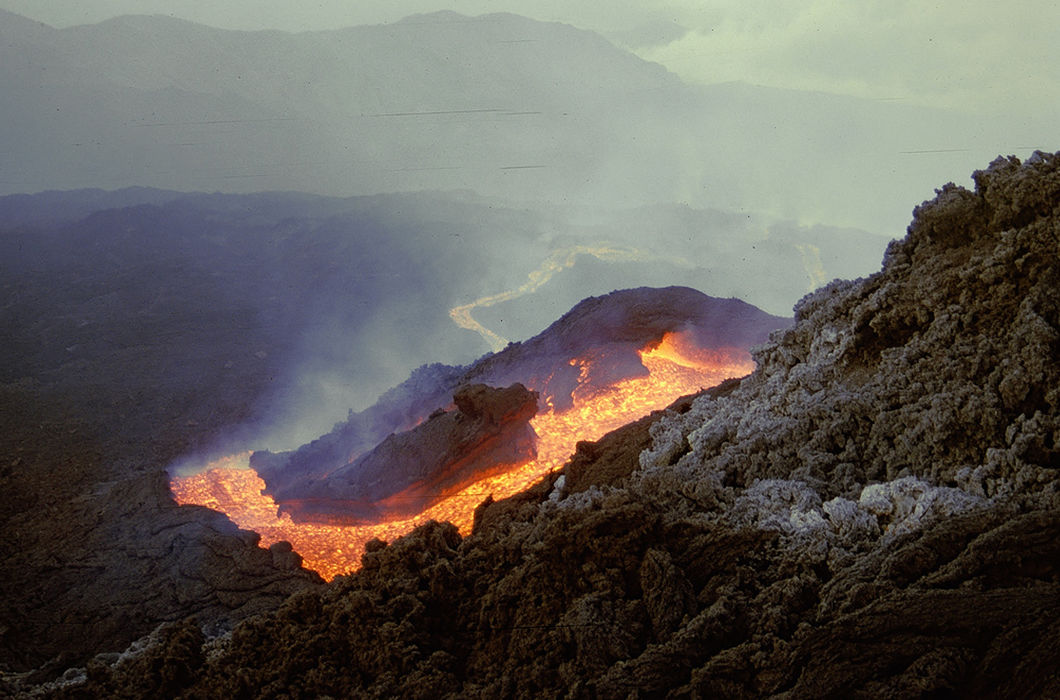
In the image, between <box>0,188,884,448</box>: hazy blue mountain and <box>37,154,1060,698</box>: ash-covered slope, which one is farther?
<box>0,188,884,448</box>: hazy blue mountain

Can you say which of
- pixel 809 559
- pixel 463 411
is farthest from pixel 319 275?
pixel 809 559

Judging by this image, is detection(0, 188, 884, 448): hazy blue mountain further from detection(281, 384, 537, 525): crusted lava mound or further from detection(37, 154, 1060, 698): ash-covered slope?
detection(37, 154, 1060, 698): ash-covered slope

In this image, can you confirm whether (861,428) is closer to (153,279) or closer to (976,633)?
(976,633)

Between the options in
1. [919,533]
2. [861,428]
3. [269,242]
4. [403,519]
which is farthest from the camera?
[269,242]

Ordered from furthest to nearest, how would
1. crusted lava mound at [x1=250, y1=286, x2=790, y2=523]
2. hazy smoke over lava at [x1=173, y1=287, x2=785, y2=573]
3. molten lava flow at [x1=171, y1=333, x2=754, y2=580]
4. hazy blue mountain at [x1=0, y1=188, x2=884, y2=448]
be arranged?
hazy blue mountain at [x1=0, y1=188, x2=884, y2=448] < crusted lava mound at [x1=250, y1=286, x2=790, y2=523] < hazy smoke over lava at [x1=173, y1=287, x2=785, y2=573] < molten lava flow at [x1=171, y1=333, x2=754, y2=580]

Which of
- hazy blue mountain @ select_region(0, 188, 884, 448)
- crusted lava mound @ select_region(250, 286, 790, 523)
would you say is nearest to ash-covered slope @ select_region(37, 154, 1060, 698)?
crusted lava mound @ select_region(250, 286, 790, 523)

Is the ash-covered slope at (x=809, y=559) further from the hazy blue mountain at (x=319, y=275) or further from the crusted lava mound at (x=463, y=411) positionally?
the hazy blue mountain at (x=319, y=275)

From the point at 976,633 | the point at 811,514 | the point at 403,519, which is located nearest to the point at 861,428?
the point at 811,514
